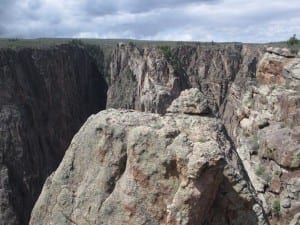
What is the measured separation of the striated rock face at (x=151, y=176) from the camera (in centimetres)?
1408

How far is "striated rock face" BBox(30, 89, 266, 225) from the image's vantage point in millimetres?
14078

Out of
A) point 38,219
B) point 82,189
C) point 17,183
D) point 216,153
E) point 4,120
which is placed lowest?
point 17,183

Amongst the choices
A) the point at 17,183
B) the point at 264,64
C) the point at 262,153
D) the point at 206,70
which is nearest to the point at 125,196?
the point at 262,153

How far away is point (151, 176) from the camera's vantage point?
1448 centimetres

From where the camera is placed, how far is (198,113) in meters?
16.8

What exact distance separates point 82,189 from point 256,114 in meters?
25.2

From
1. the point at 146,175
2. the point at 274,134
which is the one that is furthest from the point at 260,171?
the point at 146,175

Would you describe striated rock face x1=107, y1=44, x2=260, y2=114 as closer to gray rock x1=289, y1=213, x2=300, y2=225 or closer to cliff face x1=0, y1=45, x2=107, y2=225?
cliff face x1=0, y1=45, x2=107, y2=225

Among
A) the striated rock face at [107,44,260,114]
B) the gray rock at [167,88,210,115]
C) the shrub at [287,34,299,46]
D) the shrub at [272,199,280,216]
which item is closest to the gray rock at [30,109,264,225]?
the gray rock at [167,88,210,115]

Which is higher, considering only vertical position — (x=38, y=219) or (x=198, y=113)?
(x=198, y=113)

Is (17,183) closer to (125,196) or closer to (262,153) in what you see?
(262,153)

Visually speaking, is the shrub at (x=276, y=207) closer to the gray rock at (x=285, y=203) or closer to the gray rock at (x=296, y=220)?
the gray rock at (x=285, y=203)

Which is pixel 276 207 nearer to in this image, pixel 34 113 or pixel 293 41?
pixel 293 41

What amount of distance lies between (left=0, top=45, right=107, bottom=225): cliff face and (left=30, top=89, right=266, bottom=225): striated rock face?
68.5 m
